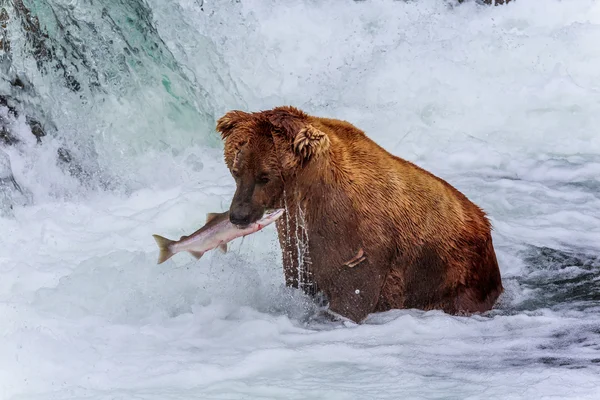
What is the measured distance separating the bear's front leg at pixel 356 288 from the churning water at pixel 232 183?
4.3 inches

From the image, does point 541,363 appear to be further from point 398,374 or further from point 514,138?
point 514,138

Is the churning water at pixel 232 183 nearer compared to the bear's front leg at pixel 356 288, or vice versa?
the churning water at pixel 232 183

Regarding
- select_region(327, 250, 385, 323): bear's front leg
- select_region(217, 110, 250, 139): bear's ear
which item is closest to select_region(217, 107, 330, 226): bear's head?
select_region(217, 110, 250, 139): bear's ear

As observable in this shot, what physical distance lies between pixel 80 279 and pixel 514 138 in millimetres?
5276

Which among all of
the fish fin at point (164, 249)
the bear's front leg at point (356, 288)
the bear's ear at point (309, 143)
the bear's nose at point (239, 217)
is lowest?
the bear's front leg at point (356, 288)

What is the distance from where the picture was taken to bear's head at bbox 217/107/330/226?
506cm

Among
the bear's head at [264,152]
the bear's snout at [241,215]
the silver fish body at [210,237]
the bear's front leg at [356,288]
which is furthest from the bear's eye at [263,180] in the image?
the bear's front leg at [356,288]

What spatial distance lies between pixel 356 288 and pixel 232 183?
3.17 m

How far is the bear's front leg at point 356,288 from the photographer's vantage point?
5320 mm

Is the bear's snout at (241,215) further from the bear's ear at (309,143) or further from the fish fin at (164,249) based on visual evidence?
the fish fin at (164,249)

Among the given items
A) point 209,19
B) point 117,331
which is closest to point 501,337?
point 117,331

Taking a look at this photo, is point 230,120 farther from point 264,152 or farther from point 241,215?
point 241,215

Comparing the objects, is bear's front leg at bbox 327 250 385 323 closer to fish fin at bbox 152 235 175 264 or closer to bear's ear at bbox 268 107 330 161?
bear's ear at bbox 268 107 330 161

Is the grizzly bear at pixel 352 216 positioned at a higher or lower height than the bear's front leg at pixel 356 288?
higher
